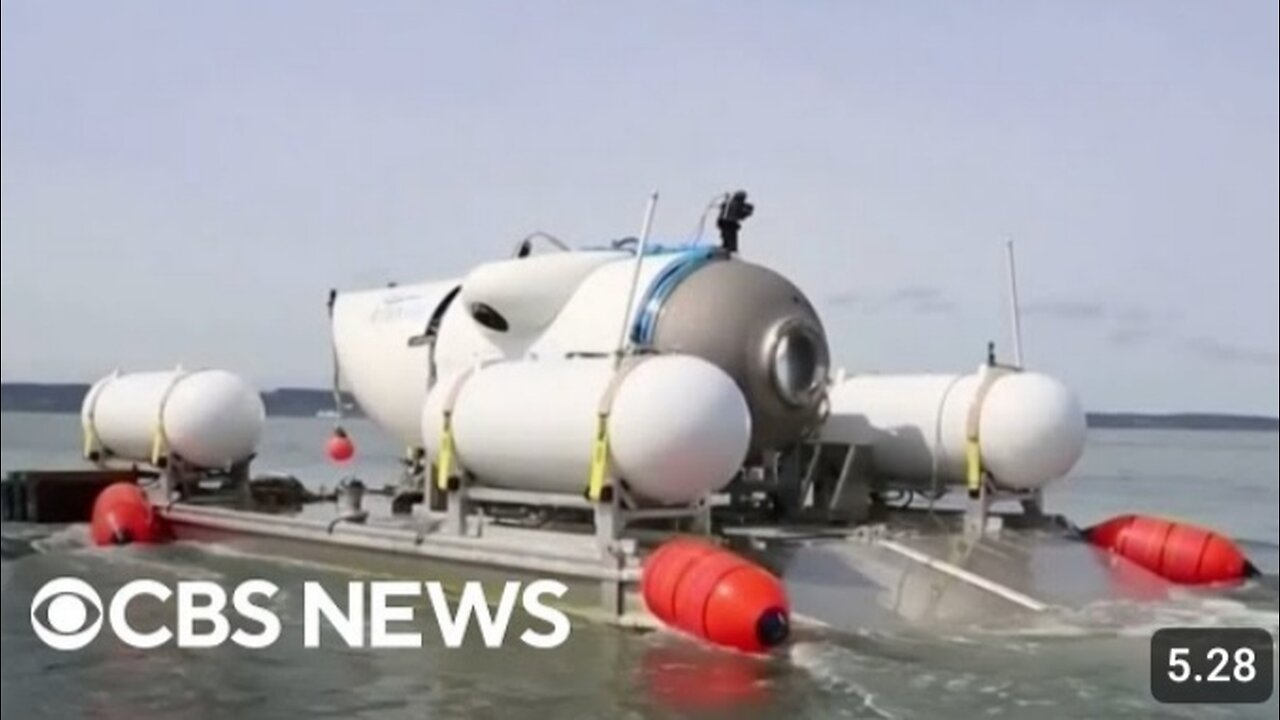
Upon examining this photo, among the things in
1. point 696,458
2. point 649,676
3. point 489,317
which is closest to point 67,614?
point 649,676

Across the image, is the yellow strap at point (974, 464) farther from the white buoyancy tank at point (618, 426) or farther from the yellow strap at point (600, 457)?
the yellow strap at point (600, 457)

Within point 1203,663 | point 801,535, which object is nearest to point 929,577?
point 801,535

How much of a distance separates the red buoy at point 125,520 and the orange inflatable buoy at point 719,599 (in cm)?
653

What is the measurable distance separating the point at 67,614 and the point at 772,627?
131 inches

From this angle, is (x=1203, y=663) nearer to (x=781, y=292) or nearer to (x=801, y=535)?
(x=801, y=535)

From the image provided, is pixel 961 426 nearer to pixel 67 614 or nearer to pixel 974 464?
pixel 974 464

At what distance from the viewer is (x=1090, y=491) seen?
2486 cm

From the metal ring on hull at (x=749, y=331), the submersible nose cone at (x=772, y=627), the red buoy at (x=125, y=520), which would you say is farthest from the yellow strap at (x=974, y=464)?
the red buoy at (x=125, y=520)

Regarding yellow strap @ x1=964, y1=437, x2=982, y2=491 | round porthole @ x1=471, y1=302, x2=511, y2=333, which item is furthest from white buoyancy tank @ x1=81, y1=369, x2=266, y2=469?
yellow strap @ x1=964, y1=437, x2=982, y2=491

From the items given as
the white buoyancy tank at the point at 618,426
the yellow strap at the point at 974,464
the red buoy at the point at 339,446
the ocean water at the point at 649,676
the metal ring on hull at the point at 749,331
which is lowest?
the ocean water at the point at 649,676

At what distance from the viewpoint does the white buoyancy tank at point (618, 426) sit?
360 inches

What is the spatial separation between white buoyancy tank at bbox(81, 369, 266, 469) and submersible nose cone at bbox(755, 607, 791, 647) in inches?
302

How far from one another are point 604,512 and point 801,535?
158cm

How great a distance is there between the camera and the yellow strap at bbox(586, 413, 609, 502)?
925cm
